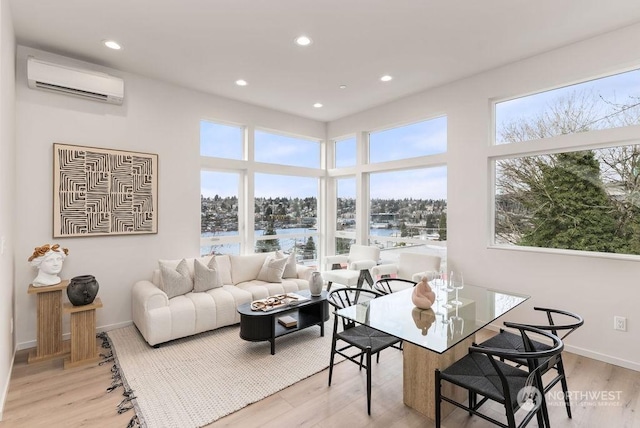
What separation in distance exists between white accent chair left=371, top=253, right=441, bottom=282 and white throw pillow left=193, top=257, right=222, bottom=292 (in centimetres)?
209

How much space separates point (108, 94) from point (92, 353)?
2696mm

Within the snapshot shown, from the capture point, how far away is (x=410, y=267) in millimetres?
4301

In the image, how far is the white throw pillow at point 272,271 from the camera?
4238mm

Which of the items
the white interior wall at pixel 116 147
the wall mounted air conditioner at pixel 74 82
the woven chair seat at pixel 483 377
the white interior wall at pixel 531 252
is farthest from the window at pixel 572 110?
the wall mounted air conditioner at pixel 74 82

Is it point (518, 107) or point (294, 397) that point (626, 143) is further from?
point (294, 397)

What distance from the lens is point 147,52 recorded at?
3.23 metres

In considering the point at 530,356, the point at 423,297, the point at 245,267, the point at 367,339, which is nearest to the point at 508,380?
the point at 530,356

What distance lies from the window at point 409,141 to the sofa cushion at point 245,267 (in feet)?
8.33

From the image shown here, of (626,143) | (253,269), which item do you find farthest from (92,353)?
(626,143)

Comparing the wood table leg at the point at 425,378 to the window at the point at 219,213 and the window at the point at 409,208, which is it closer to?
the window at the point at 409,208

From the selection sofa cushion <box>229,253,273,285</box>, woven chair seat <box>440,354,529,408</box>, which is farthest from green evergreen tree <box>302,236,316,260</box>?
woven chair seat <box>440,354,529,408</box>

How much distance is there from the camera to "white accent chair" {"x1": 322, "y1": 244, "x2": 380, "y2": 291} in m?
4.45

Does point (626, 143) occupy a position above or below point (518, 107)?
below

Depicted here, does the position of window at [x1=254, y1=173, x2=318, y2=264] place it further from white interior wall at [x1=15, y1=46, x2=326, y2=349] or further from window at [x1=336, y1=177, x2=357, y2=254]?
white interior wall at [x1=15, y1=46, x2=326, y2=349]
